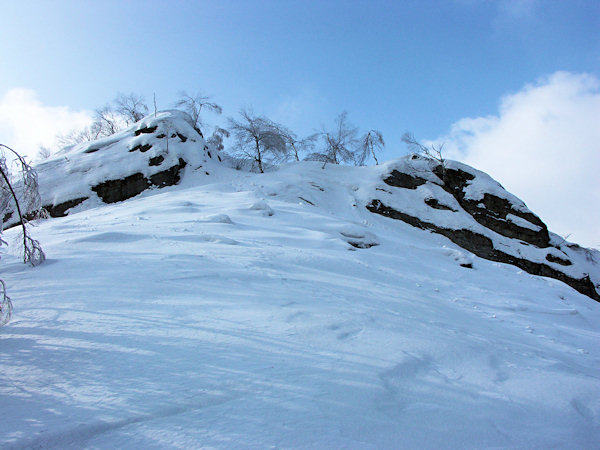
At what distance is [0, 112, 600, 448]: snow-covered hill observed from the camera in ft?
6.16

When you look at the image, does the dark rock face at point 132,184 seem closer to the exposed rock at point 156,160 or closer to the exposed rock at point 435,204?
the exposed rock at point 156,160

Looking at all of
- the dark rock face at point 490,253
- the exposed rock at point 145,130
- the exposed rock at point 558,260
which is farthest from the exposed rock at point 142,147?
the exposed rock at point 558,260

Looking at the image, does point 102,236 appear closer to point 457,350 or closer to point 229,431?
point 229,431

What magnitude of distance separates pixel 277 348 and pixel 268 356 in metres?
0.16

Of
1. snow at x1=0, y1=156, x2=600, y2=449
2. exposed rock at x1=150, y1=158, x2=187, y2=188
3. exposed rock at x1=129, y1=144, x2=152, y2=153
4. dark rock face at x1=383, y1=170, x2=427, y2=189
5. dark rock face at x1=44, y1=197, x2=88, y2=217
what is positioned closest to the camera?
snow at x1=0, y1=156, x2=600, y2=449

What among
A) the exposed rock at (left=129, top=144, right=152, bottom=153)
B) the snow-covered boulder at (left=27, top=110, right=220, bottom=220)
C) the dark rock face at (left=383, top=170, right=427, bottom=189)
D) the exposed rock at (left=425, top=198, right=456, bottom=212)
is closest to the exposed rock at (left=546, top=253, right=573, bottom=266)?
the exposed rock at (left=425, top=198, right=456, bottom=212)

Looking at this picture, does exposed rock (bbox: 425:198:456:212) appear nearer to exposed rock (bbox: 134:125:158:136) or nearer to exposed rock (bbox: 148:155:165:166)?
exposed rock (bbox: 148:155:165:166)

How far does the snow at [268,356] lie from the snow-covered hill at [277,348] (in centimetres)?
1

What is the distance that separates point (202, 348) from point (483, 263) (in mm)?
9593

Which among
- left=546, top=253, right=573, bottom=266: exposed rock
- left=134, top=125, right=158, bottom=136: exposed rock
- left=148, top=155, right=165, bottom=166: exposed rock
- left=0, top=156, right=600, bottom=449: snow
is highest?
left=134, top=125, right=158, bottom=136: exposed rock

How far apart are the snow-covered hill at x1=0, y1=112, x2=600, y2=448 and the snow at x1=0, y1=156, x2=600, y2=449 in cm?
1

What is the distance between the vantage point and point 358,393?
7.36 ft

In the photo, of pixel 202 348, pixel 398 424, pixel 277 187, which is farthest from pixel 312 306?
pixel 277 187

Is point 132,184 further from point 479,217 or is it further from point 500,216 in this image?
point 500,216
